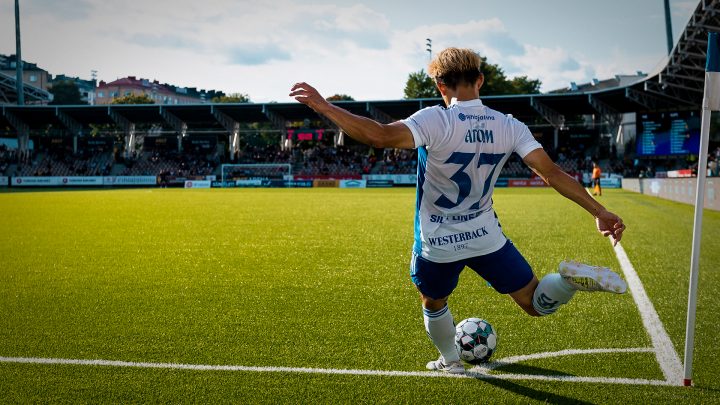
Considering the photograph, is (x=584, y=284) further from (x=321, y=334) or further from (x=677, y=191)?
(x=677, y=191)

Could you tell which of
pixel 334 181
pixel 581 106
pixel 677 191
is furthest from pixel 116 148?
pixel 677 191

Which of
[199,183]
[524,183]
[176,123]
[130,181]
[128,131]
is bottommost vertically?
[130,181]

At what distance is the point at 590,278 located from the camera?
12.4 feet

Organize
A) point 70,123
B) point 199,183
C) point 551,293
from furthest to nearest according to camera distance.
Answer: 1. point 70,123
2. point 199,183
3. point 551,293

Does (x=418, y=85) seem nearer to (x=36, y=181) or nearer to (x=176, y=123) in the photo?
(x=176, y=123)

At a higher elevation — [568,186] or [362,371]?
[568,186]

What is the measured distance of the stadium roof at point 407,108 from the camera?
45081 mm

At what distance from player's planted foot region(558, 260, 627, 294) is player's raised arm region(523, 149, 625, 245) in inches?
9.9

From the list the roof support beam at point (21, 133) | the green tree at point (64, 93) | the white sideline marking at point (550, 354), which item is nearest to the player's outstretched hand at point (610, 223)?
the white sideline marking at point (550, 354)

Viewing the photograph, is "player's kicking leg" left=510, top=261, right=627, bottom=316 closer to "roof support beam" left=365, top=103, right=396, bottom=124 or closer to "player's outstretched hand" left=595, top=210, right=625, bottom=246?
"player's outstretched hand" left=595, top=210, right=625, bottom=246

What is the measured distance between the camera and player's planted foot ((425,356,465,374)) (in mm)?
4457

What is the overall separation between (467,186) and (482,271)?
678 mm

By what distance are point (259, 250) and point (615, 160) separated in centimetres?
5051

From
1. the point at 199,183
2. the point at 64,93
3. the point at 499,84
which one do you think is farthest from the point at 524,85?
the point at 64,93
